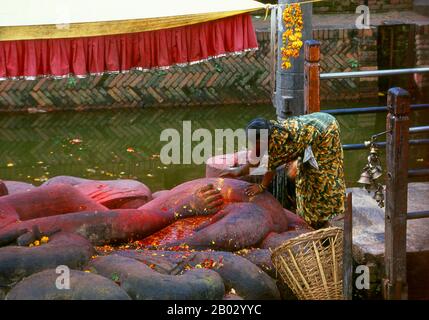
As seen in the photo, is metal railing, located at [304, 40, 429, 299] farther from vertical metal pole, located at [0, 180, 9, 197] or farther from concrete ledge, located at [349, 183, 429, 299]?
vertical metal pole, located at [0, 180, 9, 197]

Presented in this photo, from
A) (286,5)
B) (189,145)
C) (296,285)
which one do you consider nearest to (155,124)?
(189,145)

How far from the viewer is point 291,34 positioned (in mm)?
6895

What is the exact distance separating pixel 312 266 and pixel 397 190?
0.71 m

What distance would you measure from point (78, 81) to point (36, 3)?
6539 mm

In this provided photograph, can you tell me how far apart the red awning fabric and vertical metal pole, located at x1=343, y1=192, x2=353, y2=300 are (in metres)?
1.81

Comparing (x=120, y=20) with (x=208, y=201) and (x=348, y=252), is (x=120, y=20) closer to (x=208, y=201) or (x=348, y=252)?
(x=208, y=201)

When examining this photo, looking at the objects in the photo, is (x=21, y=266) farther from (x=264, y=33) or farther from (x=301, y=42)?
(x=264, y=33)

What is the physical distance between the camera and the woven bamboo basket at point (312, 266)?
530cm

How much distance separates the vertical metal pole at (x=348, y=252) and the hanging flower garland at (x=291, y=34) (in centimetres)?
199

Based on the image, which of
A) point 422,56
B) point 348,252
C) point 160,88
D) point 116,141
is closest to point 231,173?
point 348,252

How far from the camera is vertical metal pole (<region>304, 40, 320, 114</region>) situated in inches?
247

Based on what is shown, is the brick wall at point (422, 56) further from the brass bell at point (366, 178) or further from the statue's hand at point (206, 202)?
the brass bell at point (366, 178)

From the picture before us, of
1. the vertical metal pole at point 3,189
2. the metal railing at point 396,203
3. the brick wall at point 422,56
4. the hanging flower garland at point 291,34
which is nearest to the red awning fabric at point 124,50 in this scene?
the hanging flower garland at point 291,34
